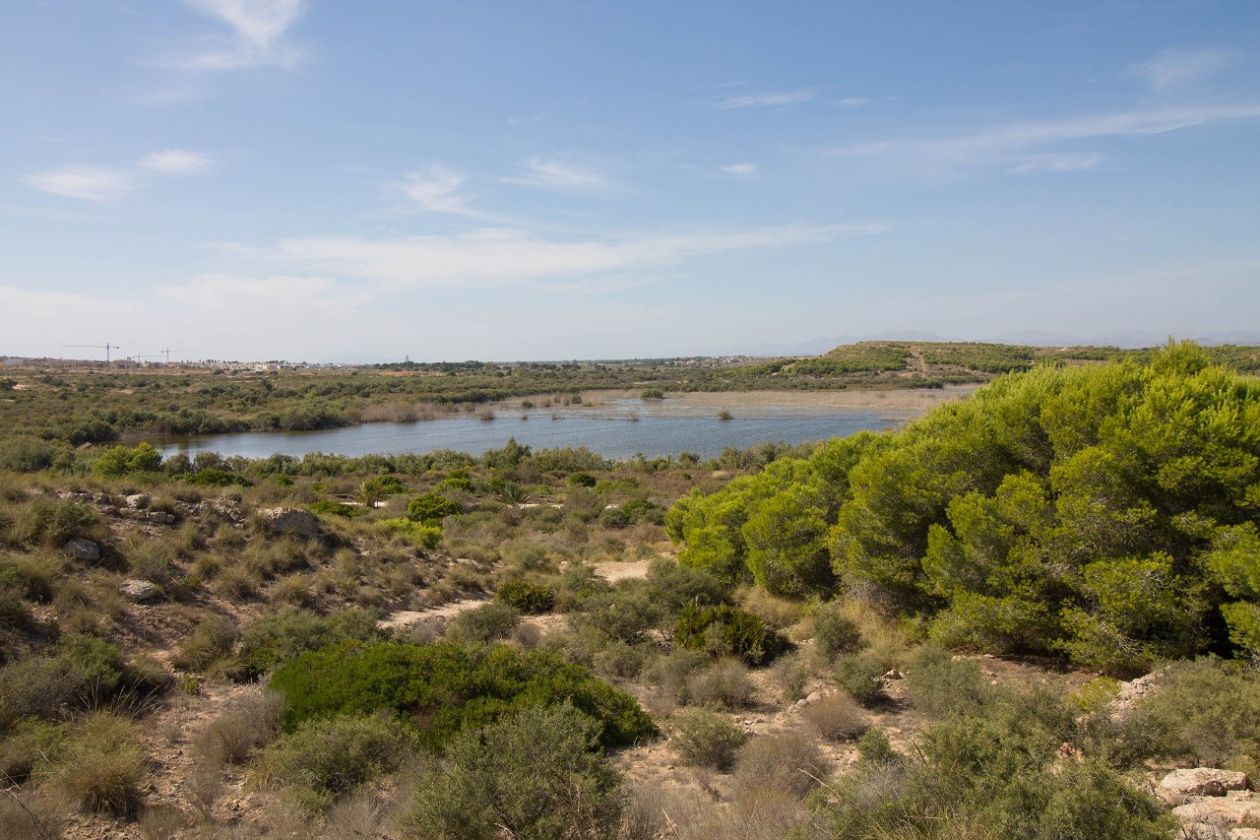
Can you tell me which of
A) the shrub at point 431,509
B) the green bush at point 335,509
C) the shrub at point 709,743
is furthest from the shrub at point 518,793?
the shrub at point 431,509

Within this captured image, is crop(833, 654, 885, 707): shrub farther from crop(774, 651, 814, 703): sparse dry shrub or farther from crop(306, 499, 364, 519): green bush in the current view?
crop(306, 499, 364, 519): green bush

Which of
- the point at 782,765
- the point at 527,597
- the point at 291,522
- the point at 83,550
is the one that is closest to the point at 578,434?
the point at 291,522

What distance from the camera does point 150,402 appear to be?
210 ft

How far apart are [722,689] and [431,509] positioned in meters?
16.3

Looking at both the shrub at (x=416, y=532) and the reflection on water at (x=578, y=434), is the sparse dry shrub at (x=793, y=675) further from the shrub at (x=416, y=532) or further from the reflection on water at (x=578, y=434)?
the reflection on water at (x=578, y=434)

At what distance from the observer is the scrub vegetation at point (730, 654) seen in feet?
13.9

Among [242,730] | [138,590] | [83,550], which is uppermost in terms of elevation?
[83,550]

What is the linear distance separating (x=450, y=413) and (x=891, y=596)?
6650 centimetres

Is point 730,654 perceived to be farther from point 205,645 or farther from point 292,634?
point 205,645

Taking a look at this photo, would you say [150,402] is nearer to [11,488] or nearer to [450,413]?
[450,413]

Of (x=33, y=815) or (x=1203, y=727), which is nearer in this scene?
(x=33, y=815)

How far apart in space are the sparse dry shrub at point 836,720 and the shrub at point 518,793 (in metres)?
2.78

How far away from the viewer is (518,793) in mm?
3959

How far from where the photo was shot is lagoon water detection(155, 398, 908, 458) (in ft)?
158
